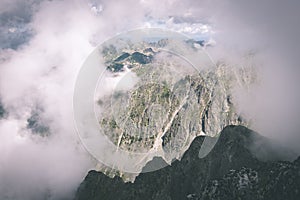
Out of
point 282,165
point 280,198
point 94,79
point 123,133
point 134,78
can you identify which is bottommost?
point 280,198

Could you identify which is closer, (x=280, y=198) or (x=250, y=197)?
A: (x=280, y=198)

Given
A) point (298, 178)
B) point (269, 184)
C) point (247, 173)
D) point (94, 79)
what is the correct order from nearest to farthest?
point (94, 79) → point (298, 178) → point (269, 184) → point (247, 173)

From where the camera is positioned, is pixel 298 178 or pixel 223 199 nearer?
pixel 298 178

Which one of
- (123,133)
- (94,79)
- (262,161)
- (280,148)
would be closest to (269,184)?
(262,161)

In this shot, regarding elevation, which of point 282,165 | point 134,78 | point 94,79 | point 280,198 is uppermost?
point 134,78

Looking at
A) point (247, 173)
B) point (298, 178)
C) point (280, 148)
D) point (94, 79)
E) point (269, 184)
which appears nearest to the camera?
point (94, 79)

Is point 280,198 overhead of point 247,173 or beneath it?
beneath

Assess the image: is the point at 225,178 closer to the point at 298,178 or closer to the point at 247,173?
the point at 247,173

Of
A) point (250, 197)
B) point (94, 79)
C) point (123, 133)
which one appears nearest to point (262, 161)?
point (250, 197)

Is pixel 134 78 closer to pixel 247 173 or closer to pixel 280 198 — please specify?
pixel 247 173
